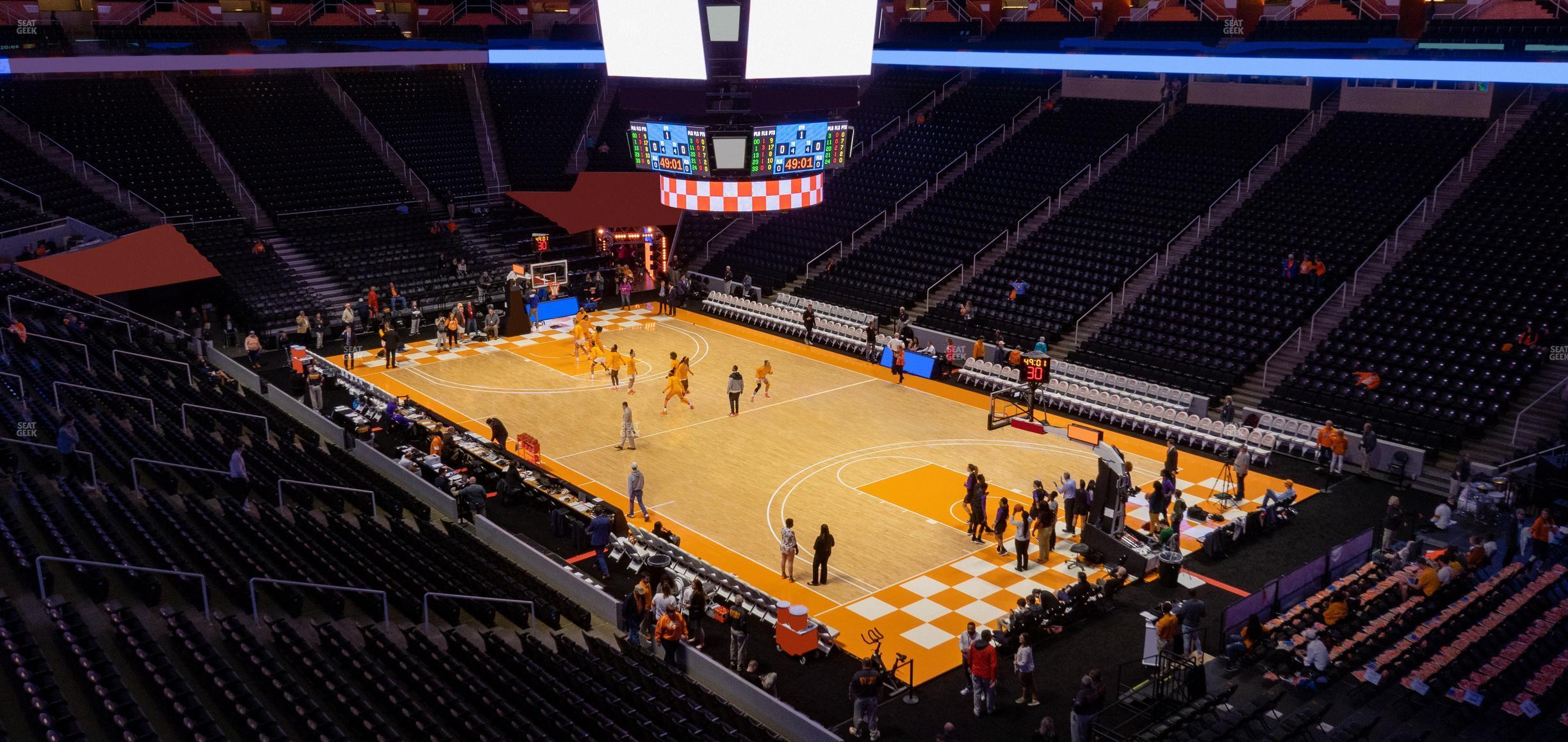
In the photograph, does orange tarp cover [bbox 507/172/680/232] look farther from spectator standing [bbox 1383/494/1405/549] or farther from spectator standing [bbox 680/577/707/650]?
spectator standing [bbox 1383/494/1405/549]

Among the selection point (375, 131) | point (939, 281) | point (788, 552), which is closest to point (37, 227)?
point (375, 131)

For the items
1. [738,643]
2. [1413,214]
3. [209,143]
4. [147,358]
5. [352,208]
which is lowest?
[738,643]

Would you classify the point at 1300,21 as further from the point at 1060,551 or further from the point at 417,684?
the point at 417,684

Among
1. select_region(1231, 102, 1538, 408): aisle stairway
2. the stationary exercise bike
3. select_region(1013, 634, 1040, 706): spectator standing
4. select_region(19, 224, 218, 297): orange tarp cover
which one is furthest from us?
select_region(19, 224, 218, 297): orange tarp cover

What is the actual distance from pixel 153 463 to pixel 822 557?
10.5m

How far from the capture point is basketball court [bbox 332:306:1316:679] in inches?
742

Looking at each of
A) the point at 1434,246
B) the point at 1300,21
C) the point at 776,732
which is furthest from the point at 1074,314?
the point at 776,732

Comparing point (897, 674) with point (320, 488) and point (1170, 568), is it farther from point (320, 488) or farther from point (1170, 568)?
point (320, 488)

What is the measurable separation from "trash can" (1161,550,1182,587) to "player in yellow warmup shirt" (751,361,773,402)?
467 inches

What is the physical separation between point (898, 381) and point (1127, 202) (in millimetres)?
10192

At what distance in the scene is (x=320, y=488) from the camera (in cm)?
1994

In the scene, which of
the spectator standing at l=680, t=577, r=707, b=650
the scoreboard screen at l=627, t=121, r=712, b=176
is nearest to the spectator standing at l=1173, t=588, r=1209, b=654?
the spectator standing at l=680, t=577, r=707, b=650

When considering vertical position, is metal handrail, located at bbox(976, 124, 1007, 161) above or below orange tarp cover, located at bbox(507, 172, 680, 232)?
above

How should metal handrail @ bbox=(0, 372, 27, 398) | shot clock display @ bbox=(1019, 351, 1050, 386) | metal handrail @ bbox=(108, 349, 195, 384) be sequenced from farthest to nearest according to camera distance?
metal handrail @ bbox=(108, 349, 195, 384)
shot clock display @ bbox=(1019, 351, 1050, 386)
metal handrail @ bbox=(0, 372, 27, 398)
